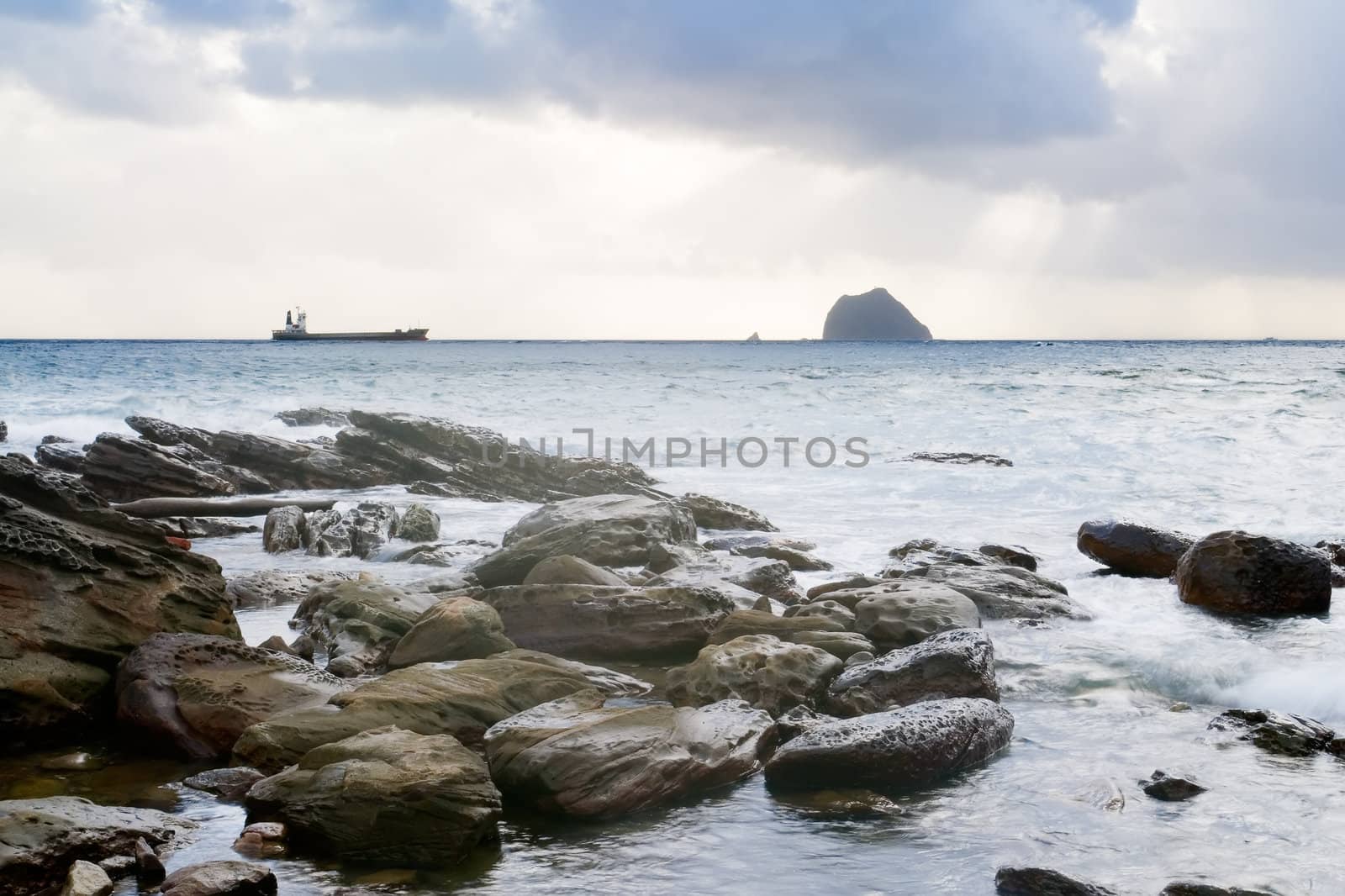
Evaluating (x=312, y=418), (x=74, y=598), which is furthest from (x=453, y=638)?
(x=312, y=418)

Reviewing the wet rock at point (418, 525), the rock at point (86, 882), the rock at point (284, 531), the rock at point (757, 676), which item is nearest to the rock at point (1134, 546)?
the rock at point (757, 676)

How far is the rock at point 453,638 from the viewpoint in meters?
7.40

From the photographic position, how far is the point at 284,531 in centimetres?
1298

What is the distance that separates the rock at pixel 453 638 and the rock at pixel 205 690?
78 cm

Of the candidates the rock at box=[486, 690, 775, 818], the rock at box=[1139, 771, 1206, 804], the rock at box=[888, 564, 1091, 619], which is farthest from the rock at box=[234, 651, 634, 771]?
the rock at box=[888, 564, 1091, 619]

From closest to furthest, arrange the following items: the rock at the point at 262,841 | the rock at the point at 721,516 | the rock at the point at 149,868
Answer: the rock at the point at 149,868 < the rock at the point at 262,841 < the rock at the point at 721,516

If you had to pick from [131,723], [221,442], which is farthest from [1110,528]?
[221,442]

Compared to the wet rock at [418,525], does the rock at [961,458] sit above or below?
above

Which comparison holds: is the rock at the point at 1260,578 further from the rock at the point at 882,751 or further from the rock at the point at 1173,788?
the rock at the point at 882,751

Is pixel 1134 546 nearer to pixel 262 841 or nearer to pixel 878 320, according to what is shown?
pixel 262 841

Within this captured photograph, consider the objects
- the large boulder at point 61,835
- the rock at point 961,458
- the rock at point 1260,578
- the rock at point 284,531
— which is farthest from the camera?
the rock at point 961,458

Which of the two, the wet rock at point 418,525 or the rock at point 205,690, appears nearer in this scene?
the rock at point 205,690

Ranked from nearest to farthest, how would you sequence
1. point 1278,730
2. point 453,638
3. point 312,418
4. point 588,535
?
point 1278,730
point 453,638
point 588,535
point 312,418

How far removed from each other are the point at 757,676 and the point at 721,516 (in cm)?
810
